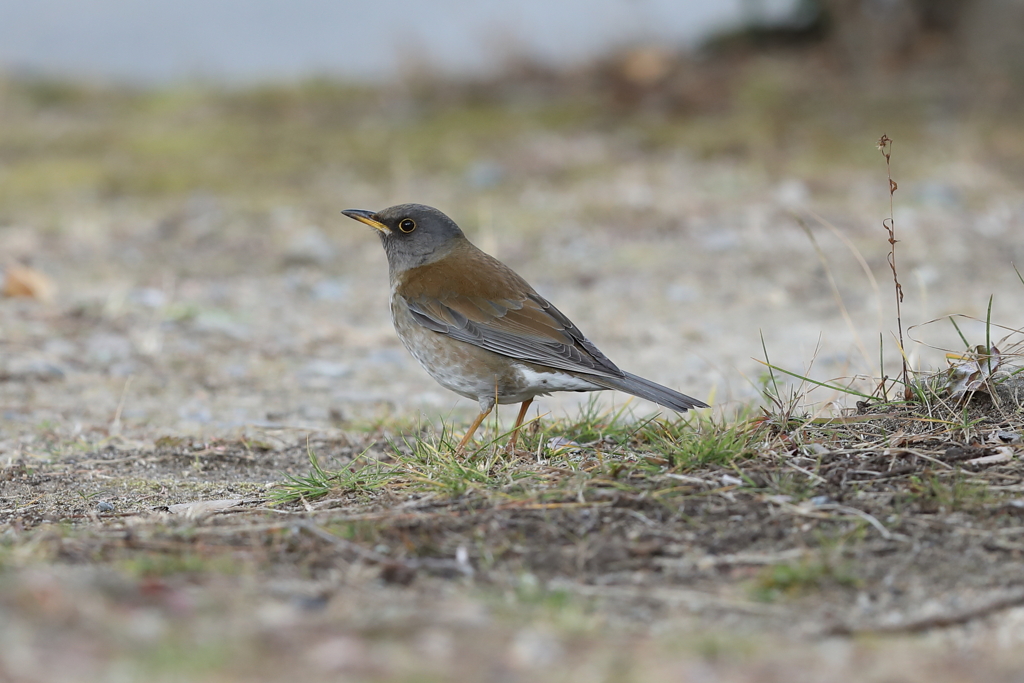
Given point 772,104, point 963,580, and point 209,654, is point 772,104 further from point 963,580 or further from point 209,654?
point 209,654

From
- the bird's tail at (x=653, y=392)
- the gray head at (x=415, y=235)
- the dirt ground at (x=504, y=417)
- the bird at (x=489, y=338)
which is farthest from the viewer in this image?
the gray head at (x=415, y=235)

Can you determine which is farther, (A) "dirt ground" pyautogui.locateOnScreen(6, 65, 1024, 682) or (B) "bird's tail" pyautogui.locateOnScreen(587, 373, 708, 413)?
(B) "bird's tail" pyautogui.locateOnScreen(587, 373, 708, 413)

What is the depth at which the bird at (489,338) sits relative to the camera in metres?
5.27

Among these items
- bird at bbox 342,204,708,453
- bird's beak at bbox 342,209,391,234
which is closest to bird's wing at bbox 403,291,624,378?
bird at bbox 342,204,708,453

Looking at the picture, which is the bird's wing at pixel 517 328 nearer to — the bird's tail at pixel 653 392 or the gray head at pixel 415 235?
the bird's tail at pixel 653 392

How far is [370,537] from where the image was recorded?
372cm

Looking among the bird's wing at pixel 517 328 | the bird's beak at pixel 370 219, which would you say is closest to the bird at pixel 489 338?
the bird's wing at pixel 517 328

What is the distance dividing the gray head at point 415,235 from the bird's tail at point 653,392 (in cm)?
155

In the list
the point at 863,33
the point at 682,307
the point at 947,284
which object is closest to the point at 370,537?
the point at 682,307

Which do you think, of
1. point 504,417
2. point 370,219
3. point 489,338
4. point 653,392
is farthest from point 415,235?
point 653,392

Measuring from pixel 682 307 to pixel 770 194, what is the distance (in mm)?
3786

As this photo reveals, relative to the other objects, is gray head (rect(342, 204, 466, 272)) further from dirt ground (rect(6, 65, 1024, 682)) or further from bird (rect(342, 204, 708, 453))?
dirt ground (rect(6, 65, 1024, 682))

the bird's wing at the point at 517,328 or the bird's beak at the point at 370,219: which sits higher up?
the bird's beak at the point at 370,219

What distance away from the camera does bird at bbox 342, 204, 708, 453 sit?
17.3 ft
